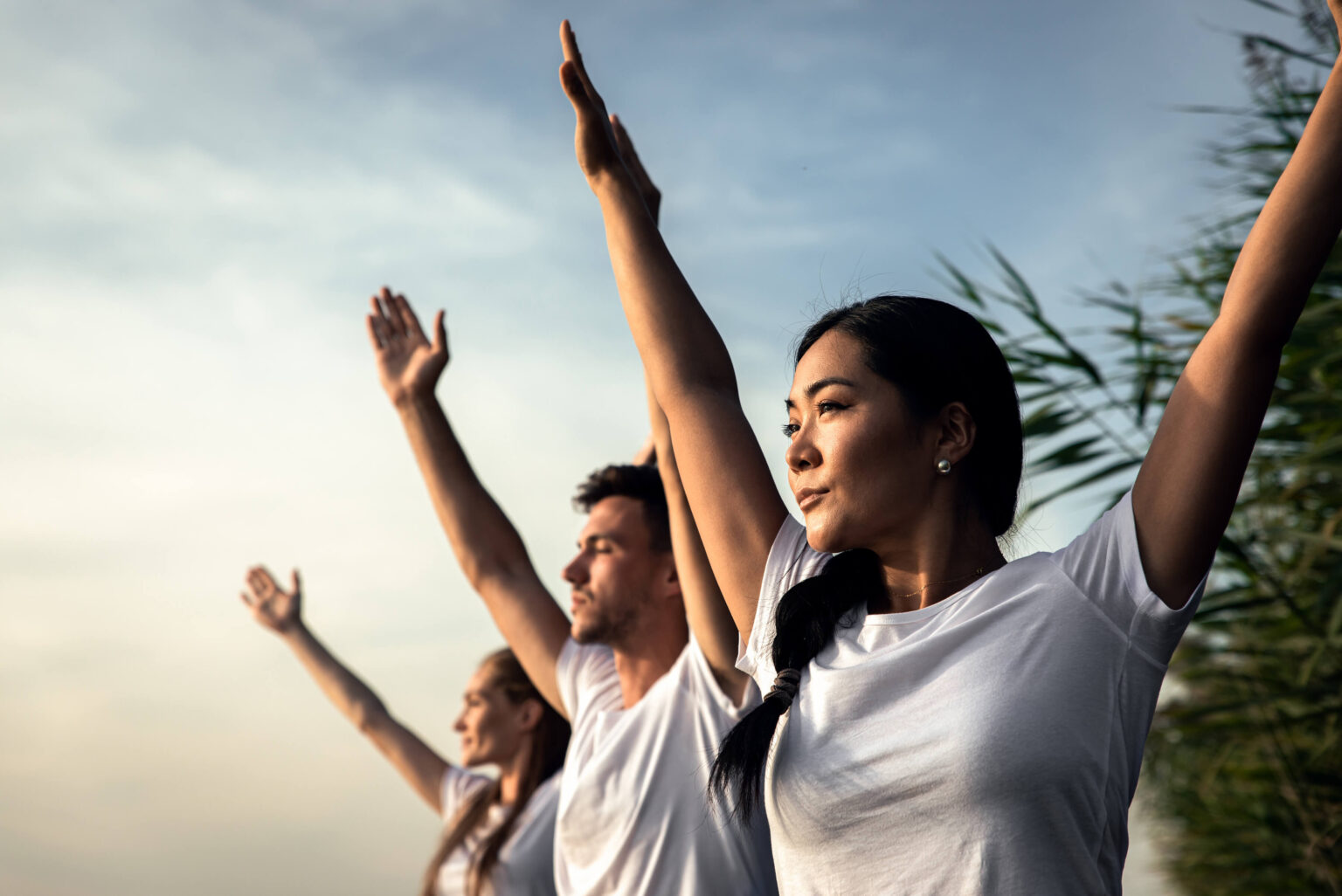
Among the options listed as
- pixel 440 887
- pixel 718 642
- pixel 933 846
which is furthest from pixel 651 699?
pixel 440 887

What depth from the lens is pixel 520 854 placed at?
3.88 metres

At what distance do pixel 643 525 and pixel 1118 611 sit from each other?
196 centimetres

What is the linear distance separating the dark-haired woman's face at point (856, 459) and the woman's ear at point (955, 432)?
2 cm

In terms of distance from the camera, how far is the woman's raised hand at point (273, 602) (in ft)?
17.4

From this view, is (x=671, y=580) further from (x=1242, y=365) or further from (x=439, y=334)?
(x=1242, y=365)

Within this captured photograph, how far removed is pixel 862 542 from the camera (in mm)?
1660

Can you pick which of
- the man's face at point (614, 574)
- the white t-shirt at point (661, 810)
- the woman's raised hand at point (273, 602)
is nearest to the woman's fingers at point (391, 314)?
the man's face at point (614, 574)

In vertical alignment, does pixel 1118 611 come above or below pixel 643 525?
below

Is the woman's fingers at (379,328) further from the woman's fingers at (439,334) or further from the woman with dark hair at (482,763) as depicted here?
the woman with dark hair at (482,763)

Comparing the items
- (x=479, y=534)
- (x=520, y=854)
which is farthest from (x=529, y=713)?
(x=479, y=534)

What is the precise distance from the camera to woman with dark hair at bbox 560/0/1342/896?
4.52ft

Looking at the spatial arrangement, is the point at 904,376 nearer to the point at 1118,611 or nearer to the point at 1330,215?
the point at 1118,611

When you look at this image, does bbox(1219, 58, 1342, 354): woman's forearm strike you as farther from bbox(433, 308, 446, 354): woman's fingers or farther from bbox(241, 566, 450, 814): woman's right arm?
bbox(241, 566, 450, 814): woman's right arm

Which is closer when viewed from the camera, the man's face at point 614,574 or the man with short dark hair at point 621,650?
the man with short dark hair at point 621,650
